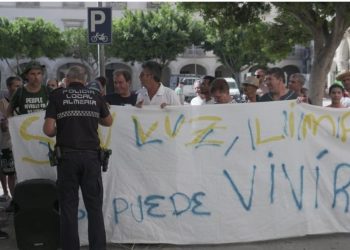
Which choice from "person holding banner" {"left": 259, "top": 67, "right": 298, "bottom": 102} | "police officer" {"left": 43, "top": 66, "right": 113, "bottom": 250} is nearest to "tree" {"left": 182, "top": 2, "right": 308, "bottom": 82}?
"person holding banner" {"left": 259, "top": 67, "right": 298, "bottom": 102}

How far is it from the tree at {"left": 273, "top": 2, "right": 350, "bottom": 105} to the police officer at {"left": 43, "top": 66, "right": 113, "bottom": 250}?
685 centimetres

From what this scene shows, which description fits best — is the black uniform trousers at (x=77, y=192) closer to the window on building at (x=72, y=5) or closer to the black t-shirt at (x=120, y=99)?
the black t-shirt at (x=120, y=99)

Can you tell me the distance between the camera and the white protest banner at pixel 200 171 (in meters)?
4.80

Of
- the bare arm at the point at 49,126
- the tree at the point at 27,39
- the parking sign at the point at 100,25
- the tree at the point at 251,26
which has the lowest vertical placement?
the bare arm at the point at 49,126

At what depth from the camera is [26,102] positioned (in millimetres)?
5371

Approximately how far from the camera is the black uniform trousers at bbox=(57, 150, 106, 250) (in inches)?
161

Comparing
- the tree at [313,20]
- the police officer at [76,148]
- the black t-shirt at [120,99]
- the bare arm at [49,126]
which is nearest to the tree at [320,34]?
the tree at [313,20]

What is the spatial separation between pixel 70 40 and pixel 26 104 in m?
40.8

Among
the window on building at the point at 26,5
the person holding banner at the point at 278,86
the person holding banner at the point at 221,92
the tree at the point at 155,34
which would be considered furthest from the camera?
the window on building at the point at 26,5

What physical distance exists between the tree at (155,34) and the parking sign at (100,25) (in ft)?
106

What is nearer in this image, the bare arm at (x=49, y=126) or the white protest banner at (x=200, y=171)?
the bare arm at (x=49, y=126)

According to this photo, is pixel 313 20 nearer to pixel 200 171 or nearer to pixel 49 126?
pixel 200 171

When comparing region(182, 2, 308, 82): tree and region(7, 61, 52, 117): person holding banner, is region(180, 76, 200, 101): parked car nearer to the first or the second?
region(182, 2, 308, 82): tree

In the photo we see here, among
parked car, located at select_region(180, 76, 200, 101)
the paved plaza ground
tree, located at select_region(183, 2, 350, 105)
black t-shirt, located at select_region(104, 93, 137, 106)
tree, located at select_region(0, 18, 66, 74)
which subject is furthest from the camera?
tree, located at select_region(0, 18, 66, 74)
